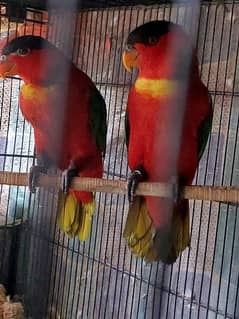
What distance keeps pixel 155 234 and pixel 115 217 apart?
0.62 meters

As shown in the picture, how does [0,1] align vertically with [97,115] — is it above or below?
above

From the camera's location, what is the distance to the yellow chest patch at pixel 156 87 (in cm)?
74

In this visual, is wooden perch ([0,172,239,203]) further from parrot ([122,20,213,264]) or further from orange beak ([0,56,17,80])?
orange beak ([0,56,17,80])

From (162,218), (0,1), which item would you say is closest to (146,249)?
(162,218)

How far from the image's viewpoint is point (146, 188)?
0.73 m

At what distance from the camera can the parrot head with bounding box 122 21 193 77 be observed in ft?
2.42

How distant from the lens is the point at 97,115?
0.93 m

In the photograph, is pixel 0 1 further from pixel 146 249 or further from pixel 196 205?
pixel 146 249

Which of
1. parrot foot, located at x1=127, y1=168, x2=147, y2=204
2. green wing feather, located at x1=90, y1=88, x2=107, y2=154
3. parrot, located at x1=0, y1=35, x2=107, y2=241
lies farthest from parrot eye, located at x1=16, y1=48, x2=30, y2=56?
parrot foot, located at x1=127, y1=168, x2=147, y2=204

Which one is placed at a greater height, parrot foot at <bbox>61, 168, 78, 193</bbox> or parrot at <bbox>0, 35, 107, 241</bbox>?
parrot at <bbox>0, 35, 107, 241</bbox>

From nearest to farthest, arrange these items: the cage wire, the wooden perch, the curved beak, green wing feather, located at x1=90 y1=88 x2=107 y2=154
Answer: the wooden perch
the curved beak
green wing feather, located at x1=90 y1=88 x2=107 y2=154
the cage wire

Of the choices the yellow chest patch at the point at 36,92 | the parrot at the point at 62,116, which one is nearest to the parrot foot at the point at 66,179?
the parrot at the point at 62,116

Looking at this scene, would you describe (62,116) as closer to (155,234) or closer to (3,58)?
(3,58)

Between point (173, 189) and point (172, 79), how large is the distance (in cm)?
14
